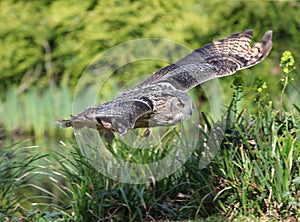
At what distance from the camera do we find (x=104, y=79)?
7.42 meters

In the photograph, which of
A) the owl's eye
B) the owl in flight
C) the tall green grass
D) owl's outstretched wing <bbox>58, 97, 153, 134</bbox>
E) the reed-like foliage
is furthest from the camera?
the tall green grass

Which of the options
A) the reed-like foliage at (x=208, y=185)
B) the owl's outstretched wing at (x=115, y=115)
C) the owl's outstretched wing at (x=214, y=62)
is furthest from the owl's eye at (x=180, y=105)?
the reed-like foliage at (x=208, y=185)

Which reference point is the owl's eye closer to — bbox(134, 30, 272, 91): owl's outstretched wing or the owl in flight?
the owl in flight

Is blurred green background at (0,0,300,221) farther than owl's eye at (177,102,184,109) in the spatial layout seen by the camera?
Yes

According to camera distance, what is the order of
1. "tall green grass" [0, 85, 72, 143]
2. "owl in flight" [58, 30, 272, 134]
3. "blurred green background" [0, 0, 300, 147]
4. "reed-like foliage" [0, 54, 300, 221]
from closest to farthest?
"owl in flight" [58, 30, 272, 134]
"reed-like foliage" [0, 54, 300, 221]
"tall green grass" [0, 85, 72, 143]
"blurred green background" [0, 0, 300, 147]

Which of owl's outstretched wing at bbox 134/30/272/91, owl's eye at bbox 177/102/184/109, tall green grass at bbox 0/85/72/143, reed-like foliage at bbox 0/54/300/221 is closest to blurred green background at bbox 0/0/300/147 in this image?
tall green grass at bbox 0/85/72/143

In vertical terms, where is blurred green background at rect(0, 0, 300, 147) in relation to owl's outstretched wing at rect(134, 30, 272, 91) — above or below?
above

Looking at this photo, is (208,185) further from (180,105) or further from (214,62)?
(180,105)

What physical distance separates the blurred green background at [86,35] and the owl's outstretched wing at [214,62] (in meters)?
2.53

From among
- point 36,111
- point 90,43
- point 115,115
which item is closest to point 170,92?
point 115,115

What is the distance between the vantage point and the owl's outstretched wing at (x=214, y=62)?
460cm

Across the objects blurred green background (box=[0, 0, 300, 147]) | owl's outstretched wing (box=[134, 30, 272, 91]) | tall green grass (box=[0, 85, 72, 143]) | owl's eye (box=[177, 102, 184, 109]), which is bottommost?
owl's eye (box=[177, 102, 184, 109])

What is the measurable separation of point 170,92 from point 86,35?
3880 mm

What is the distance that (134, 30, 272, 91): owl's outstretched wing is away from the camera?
4.60 m
